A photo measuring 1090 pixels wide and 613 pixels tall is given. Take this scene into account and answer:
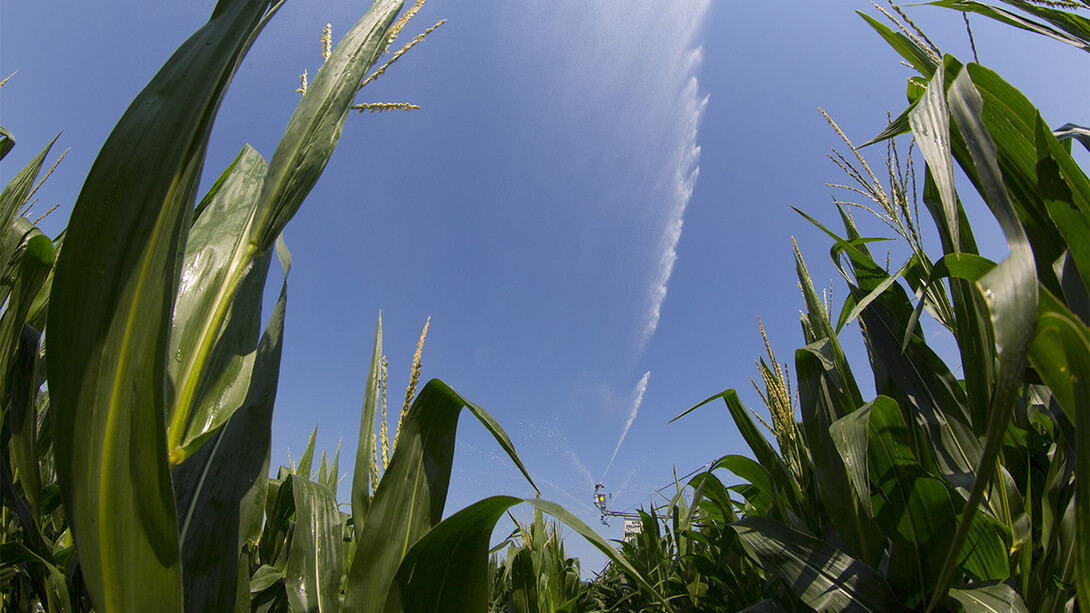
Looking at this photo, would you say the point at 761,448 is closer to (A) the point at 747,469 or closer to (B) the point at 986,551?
(A) the point at 747,469

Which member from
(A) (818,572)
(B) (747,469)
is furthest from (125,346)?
(B) (747,469)

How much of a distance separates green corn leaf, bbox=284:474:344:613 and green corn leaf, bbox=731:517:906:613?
0.77 meters

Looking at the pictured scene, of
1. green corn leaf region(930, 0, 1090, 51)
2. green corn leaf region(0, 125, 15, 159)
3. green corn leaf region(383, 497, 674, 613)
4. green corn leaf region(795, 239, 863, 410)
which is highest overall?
green corn leaf region(0, 125, 15, 159)

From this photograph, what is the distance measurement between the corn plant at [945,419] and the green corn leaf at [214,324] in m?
0.85

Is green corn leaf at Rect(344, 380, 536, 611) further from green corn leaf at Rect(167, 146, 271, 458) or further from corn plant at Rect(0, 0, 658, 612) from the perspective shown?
green corn leaf at Rect(167, 146, 271, 458)

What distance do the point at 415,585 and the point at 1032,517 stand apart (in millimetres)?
1115

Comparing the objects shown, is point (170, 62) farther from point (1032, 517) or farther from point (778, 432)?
point (1032, 517)

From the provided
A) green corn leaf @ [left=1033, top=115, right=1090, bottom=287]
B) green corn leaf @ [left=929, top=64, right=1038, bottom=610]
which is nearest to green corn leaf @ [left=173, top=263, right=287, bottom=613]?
green corn leaf @ [left=929, top=64, right=1038, bottom=610]

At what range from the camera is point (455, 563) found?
66cm

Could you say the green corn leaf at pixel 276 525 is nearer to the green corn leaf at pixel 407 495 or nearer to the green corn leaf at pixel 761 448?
the green corn leaf at pixel 407 495

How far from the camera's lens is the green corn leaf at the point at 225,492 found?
672 millimetres

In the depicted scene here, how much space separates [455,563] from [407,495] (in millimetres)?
123

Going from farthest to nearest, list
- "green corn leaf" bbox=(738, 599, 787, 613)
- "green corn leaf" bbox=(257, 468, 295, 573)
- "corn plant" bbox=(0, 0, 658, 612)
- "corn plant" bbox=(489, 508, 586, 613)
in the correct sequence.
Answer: "corn plant" bbox=(489, 508, 586, 613)
"green corn leaf" bbox=(257, 468, 295, 573)
"green corn leaf" bbox=(738, 599, 787, 613)
"corn plant" bbox=(0, 0, 658, 612)

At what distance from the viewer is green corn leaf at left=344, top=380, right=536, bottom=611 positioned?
0.69 metres
